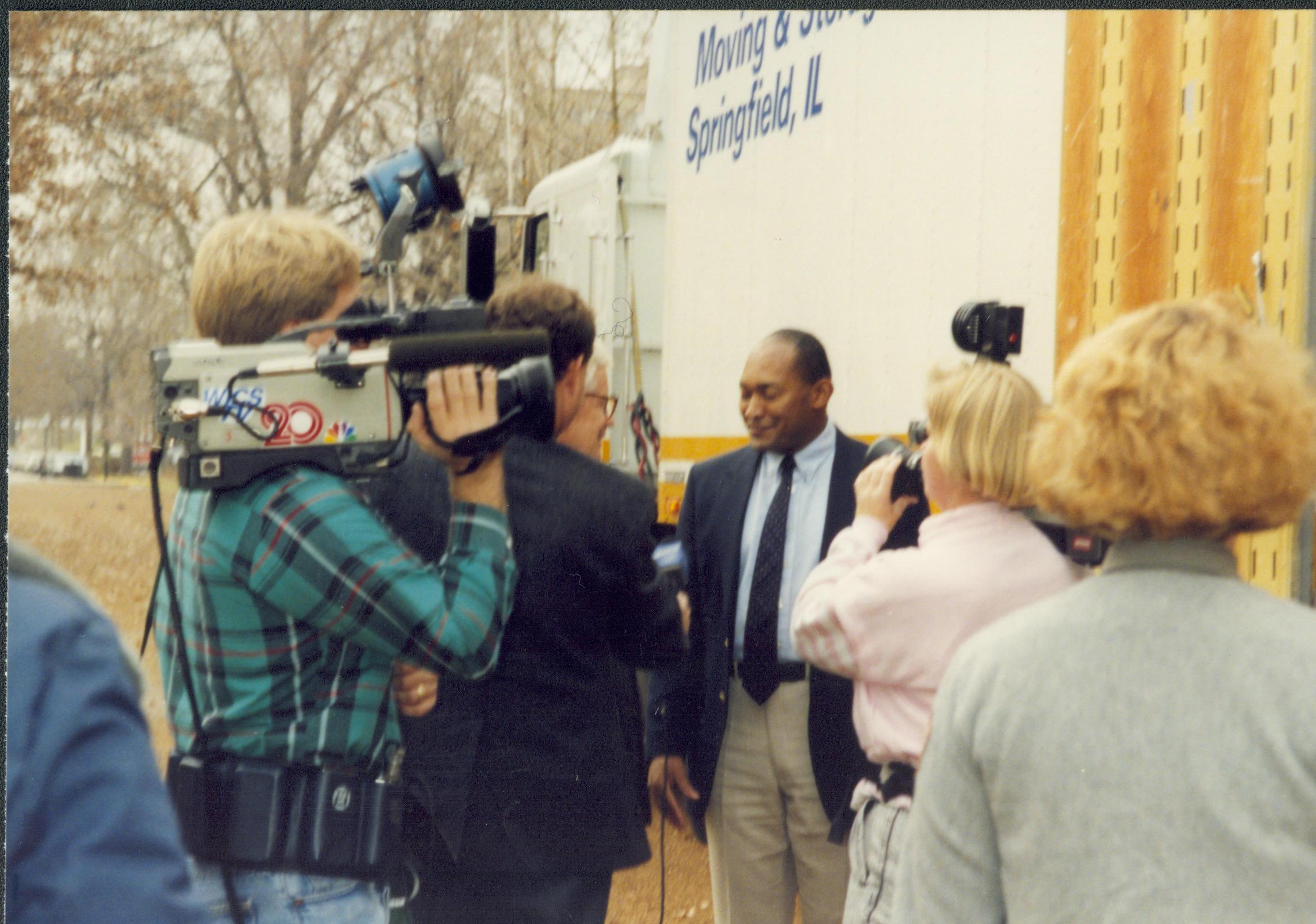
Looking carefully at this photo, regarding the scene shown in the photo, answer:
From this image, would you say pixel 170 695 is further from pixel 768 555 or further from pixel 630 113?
pixel 630 113

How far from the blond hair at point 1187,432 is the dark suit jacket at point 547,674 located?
2.71 ft

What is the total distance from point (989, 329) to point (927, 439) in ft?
0.81

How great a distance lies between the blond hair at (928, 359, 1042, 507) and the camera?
1.94m

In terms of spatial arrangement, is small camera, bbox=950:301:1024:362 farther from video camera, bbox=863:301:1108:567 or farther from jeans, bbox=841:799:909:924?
jeans, bbox=841:799:909:924

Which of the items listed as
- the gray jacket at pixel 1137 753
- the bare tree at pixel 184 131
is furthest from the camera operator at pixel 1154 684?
the bare tree at pixel 184 131

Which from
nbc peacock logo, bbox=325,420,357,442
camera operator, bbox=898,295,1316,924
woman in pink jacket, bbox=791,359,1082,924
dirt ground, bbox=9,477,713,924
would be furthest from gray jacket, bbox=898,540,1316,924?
dirt ground, bbox=9,477,713,924

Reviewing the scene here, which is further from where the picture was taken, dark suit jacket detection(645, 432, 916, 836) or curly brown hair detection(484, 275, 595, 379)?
dark suit jacket detection(645, 432, 916, 836)

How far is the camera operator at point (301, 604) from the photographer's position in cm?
160

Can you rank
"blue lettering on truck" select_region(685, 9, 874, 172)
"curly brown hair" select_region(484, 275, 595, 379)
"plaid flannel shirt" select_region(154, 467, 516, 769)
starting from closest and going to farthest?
"plaid flannel shirt" select_region(154, 467, 516, 769) < "curly brown hair" select_region(484, 275, 595, 379) < "blue lettering on truck" select_region(685, 9, 874, 172)

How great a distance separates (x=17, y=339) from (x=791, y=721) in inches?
70.1

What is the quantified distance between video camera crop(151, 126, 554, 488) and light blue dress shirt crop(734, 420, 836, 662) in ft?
2.95

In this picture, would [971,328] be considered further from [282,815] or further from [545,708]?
[282,815]

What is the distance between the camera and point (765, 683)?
2598 millimetres

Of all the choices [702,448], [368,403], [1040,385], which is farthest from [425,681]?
[702,448]
